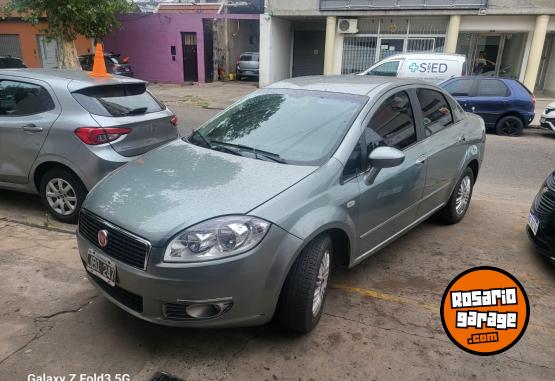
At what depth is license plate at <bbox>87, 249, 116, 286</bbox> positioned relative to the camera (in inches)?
106

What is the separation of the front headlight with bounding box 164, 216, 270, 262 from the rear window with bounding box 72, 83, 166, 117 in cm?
271

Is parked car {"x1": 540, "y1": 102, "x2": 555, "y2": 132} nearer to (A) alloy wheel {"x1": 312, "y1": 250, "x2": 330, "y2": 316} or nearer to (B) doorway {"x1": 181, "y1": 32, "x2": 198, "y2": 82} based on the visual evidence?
(A) alloy wheel {"x1": 312, "y1": 250, "x2": 330, "y2": 316}

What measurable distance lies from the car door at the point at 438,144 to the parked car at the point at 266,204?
0.03 m

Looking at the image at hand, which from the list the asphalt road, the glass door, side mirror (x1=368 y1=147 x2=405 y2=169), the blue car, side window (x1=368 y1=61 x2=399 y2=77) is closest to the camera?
the asphalt road

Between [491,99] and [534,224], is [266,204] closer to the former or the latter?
[534,224]

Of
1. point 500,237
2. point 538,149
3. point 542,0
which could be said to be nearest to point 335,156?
point 500,237

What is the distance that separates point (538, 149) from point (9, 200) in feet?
32.7

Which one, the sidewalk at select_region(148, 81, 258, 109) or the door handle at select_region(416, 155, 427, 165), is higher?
the door handle at select_region(416, 155, 427, 165)

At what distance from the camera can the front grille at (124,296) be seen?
266cm

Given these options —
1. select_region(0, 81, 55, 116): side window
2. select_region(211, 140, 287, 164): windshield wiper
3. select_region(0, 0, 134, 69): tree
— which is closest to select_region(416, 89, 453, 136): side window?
→ select_region(211, 140, 287, 164): windshield wiper

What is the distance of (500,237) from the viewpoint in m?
4.75

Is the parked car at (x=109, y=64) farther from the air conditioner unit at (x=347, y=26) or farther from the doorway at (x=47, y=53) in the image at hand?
the air conditioner unit at (x=347, y=26)

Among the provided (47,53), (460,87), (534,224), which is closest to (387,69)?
(460,87)

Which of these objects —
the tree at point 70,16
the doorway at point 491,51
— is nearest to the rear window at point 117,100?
the tree at point 70,16
